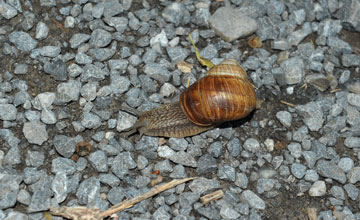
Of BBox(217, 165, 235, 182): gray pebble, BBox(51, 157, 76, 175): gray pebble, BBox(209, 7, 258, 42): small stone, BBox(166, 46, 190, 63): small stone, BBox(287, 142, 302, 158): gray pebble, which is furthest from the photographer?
BBox(209, 7, 258, 42): small stone

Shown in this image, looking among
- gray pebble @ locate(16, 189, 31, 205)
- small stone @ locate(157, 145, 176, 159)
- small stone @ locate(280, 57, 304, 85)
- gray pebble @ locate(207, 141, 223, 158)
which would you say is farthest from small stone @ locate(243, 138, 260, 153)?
gray pebble @ locate(16, 189, 31, 205)

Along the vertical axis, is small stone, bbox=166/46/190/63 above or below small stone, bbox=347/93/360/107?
above

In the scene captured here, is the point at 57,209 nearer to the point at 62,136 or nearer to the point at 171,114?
the point at 62,136

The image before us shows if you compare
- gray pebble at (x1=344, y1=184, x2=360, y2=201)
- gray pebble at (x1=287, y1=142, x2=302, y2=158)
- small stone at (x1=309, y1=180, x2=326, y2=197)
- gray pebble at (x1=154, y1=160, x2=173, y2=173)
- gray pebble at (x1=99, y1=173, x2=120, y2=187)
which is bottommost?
gray pebble at (x1=344, y1=184, x2=360, y2=201)

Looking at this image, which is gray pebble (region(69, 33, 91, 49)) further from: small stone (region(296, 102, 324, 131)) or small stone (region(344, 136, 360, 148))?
small stone (region(344, 136, 360, 148))

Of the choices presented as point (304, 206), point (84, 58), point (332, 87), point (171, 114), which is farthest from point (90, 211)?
point (332, 87)

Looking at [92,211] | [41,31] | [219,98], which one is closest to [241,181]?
[219,98]

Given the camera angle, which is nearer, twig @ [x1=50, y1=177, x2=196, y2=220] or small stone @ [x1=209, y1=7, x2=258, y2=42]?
twig @ [x1=50, y1=177, x2=196, y2=220]
